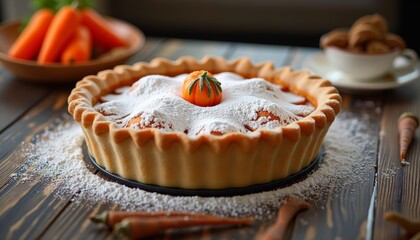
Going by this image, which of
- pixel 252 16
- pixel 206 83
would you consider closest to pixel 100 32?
pixel 206 83

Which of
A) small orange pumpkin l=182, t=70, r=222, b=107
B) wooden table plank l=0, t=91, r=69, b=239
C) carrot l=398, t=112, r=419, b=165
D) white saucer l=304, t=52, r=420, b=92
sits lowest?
wooden table plank l=0, t=91, r=69, b=239

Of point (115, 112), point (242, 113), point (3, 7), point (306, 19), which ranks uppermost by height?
point (306, 19)

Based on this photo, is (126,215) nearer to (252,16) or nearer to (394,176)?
(394,176)

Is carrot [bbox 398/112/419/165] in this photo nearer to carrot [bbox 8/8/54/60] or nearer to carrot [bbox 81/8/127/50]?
carrot [bbox 81/8/127/50]

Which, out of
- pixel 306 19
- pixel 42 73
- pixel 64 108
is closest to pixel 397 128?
pixel 64 108

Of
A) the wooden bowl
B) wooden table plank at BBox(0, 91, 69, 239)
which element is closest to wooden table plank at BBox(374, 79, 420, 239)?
wooden table plank at BBox(0, 91, 69, 239)

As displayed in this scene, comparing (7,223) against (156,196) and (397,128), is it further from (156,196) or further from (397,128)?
(397,128)
